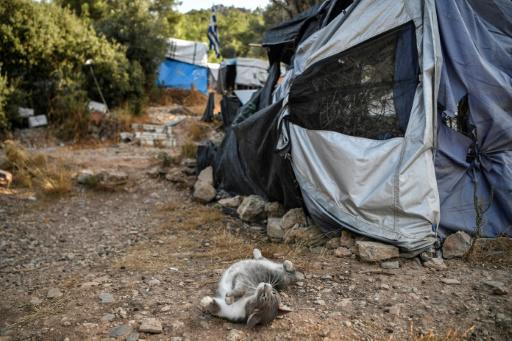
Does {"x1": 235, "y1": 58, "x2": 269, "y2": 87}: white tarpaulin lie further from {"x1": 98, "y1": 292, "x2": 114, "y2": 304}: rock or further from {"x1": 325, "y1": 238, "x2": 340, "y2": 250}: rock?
{"x1": 98, "y1": 292, "x2": 114, "y2": 304}: rock

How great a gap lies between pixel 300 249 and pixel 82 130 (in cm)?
762

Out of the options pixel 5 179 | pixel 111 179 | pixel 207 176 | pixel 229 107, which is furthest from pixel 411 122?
pixel 229 107

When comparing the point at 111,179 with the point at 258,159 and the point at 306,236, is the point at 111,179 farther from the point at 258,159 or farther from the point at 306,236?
the point at 306,236

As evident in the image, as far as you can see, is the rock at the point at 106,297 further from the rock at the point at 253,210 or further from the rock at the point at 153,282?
the rock at the point at 253,210

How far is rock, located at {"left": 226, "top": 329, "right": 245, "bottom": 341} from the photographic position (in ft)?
7.03

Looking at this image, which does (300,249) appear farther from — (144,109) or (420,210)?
(144,109)

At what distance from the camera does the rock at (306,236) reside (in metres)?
3.52

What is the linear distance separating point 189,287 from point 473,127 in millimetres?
2536

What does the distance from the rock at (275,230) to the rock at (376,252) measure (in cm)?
96

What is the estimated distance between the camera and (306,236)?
3.58 m

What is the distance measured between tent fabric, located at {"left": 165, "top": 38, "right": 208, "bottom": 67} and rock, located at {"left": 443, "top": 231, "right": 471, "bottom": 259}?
51.0 feet

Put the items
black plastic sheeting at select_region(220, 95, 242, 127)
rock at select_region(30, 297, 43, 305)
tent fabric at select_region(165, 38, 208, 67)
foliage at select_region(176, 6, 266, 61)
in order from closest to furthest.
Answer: rock at select_region(30, 297, 43, 305), black plastic sheeting at select_region(220, 95, 242, 127), tent fabric at select_region(165, 38, 208, 67), foliage at select_region(176, 6, 266, 61)

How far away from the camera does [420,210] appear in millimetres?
3049

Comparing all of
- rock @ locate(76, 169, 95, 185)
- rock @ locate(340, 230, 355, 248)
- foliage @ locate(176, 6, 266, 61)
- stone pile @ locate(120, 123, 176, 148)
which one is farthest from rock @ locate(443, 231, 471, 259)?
foliage @ locate(176, 6, 266, 61)
